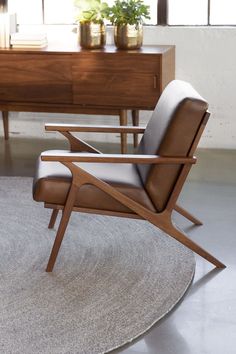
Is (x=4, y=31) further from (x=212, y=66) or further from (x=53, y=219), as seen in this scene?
(x=53, y=219)

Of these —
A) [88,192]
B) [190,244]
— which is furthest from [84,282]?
[190,244]

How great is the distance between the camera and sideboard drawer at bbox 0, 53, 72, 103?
19.0ft

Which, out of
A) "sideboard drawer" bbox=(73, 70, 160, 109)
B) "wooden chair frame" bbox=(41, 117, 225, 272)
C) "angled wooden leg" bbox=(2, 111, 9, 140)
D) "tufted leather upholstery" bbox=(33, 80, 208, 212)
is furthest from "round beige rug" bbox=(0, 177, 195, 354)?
"angled wooden leg" bbox=(2, 111, 9, 140)

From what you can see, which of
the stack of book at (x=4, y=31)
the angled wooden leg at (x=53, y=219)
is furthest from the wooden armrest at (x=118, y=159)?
the stack of book at (x=4, y=31)

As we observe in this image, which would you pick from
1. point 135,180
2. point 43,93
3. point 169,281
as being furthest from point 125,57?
point 169,281

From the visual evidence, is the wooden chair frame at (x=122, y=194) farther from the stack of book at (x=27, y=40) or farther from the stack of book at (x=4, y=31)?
the stack of book at (x=4, y=31)

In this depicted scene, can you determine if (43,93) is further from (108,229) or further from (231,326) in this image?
(231,326)

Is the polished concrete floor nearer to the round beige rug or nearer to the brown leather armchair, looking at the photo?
the round beige rug

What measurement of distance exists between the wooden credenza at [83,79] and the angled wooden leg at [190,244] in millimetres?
1870

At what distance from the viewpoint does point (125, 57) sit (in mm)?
5625

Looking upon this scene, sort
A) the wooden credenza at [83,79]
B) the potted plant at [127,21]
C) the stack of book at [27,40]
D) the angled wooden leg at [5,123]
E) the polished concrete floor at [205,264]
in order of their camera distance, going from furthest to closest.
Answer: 1. the angled wooden leg at [5,123]
2. the stack of book at [27,40]
3. the potted plant at [127,21]
4. the wooden credenza at [83,79]
5. the polished concrete floor at [205,264]

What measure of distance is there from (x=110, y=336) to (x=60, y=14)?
3.98 metres

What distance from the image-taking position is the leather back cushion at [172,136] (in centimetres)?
382

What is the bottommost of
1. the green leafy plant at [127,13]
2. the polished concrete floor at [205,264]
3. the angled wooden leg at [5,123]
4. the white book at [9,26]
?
the polished concrete floor at [205,264]
